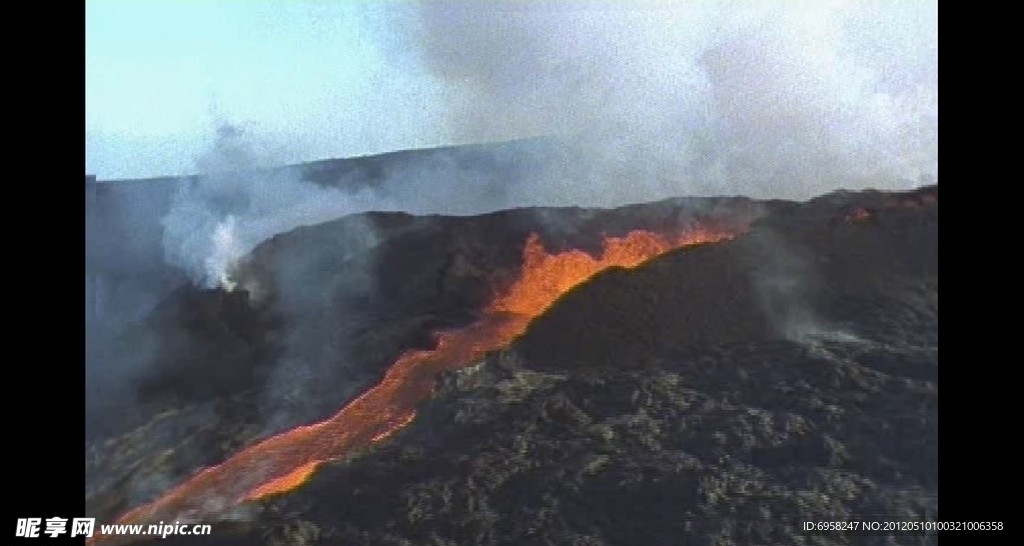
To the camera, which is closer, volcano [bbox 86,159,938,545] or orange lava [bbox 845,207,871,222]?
volcano [bbox 86,159,938,545]

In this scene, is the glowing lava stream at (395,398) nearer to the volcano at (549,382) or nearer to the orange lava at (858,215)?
the volcano at (549,382)

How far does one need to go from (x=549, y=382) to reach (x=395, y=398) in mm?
1553

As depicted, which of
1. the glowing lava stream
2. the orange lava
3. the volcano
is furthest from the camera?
the orange lava

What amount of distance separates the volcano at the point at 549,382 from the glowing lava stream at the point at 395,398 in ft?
0.09

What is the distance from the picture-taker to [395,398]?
8195 millimetres

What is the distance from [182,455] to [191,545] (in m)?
1.07

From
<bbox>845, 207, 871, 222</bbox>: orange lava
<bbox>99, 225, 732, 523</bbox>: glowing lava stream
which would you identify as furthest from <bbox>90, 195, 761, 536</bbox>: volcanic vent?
<bbox>845, 207, 871, 222</bbox>: orange lava

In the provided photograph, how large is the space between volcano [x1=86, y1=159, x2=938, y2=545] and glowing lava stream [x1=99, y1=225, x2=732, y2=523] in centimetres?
3

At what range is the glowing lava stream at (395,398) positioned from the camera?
738 centimetres

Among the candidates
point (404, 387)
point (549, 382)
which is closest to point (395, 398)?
point (404, 387)

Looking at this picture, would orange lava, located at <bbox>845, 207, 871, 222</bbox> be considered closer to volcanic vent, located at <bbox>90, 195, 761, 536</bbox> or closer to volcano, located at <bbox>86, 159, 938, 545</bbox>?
volcano, located at <bbox>86, 159, 938, 545</bbox>

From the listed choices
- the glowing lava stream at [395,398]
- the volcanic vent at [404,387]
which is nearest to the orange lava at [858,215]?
the volcanic vent at [404,387]

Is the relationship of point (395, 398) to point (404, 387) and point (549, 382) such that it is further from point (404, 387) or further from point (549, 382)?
point (549, 382)

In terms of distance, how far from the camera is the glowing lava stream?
24.2ft
